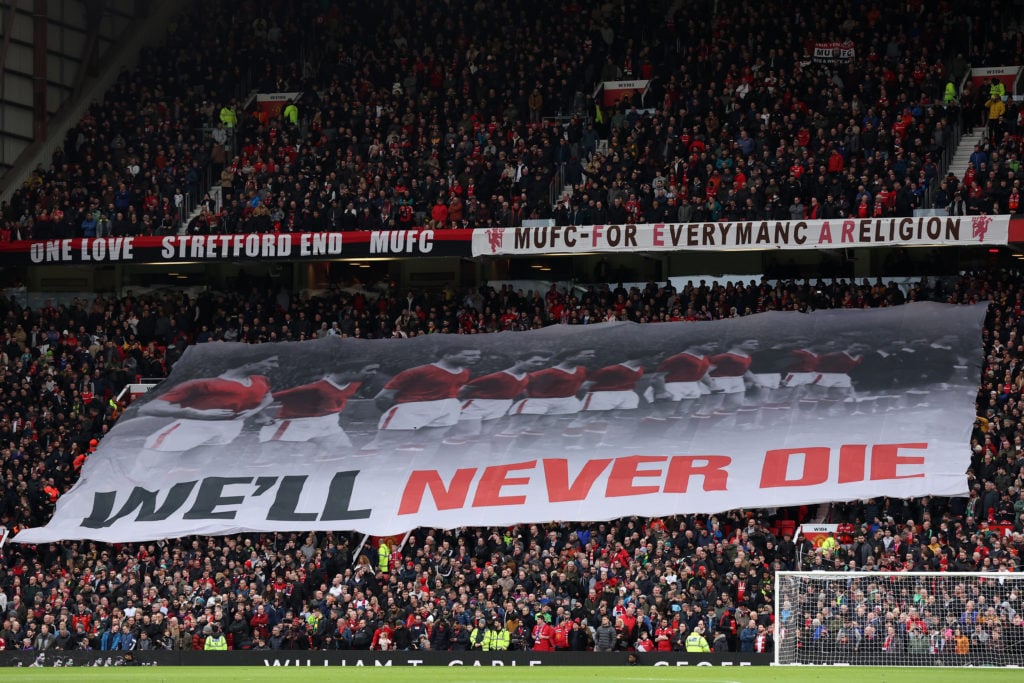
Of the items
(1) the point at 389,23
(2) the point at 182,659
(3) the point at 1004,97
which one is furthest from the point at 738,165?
(2) the point at 182,659

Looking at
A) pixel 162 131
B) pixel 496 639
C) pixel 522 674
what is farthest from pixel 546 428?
pixel 162 131

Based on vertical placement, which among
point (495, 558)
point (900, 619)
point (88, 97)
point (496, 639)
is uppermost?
point (88, 97)

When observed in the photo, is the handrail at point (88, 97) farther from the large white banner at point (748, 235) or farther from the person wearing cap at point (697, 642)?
the person wearing cap at point (697, 642)

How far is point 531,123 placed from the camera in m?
44.3

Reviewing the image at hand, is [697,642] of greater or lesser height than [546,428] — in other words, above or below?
above

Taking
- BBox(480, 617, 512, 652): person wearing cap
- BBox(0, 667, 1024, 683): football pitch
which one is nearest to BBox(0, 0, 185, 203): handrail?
BBox(0, 667, 1024, 683): football pitch

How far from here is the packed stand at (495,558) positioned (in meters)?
30.7

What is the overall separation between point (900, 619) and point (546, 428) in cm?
1247

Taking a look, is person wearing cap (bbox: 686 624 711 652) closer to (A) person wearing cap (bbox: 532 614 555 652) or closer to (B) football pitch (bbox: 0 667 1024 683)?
(B) football pitch (bbox: 0 667 1024 683)

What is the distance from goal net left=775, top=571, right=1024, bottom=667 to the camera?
26.4m

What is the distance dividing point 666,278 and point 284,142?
37.3ft

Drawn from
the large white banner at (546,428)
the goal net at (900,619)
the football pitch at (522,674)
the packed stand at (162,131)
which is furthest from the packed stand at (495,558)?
the packed stand at (162,131)

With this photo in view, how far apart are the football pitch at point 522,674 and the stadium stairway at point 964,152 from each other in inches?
653

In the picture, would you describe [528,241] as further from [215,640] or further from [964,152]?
[215,640]
